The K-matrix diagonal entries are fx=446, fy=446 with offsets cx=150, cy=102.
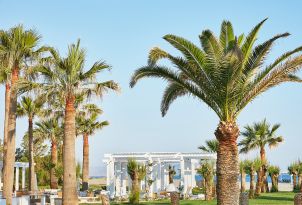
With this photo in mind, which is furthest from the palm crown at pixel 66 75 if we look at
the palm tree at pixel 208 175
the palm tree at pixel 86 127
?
the palm tree at pixel 86 127

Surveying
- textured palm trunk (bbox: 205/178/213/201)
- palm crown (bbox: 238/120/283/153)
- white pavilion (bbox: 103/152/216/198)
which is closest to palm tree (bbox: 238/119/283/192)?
palm crown (bbox: 238/120/283/153)

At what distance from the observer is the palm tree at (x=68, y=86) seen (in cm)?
1644

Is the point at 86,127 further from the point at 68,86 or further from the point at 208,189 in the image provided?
the point at 68,86

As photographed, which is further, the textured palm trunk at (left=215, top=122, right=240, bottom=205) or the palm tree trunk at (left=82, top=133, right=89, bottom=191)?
the palm tree trunk at (left=82, top=133, right=89, bottom=191)

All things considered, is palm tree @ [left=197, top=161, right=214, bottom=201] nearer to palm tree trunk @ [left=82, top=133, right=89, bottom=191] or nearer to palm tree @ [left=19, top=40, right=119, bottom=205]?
palm tree trunk @ [left=82, top=133, right=89, bottom=191]

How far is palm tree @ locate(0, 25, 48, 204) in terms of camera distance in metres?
19.1

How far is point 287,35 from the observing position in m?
12.5

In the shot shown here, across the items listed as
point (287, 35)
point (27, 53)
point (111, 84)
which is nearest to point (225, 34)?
point (287, 35)

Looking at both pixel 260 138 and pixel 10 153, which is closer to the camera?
pixel 10 153

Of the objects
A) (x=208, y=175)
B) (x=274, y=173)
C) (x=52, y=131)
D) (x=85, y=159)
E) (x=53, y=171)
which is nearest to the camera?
(x=208, y=175)

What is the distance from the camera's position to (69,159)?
16578 mm

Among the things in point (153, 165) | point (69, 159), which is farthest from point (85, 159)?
point (69, 159)

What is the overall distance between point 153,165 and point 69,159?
1863cm

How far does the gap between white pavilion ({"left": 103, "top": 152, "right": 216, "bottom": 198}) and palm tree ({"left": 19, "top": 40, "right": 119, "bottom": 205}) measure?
53.8 feet
